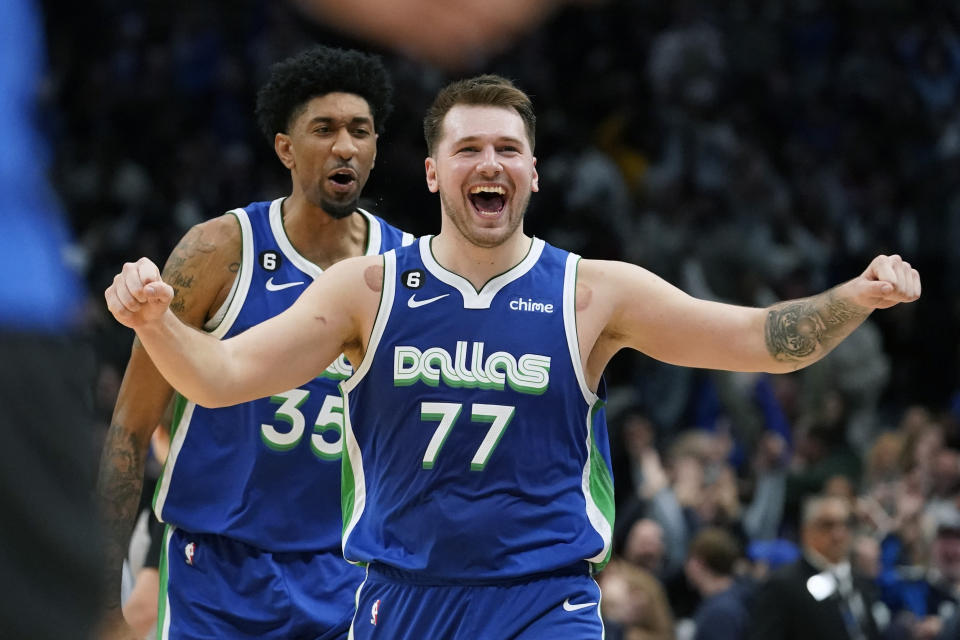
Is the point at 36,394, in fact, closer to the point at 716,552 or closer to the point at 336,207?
the point at 336,207

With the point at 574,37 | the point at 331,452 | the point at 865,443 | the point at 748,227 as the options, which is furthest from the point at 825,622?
the point at 574,37

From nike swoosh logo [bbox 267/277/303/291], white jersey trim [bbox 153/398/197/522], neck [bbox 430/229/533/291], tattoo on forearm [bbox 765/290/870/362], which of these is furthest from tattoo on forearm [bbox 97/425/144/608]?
tattoo on forearm [bbox 765/290/870/362]

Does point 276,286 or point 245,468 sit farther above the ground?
point 276,286

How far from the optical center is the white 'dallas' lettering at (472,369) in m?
5.28

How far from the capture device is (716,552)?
10.3 m

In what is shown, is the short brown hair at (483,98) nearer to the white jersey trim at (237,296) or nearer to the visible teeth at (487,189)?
the visible teeth at (487,189)

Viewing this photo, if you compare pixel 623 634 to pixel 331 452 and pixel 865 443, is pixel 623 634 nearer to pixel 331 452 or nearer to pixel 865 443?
pixel 331 452

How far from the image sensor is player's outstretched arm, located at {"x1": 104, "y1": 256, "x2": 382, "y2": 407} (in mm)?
4613

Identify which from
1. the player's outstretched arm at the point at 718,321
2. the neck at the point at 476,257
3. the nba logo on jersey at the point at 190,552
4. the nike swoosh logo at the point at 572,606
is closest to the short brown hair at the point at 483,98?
the neck at the point at 476,257

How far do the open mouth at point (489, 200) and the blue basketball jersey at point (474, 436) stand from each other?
233mm

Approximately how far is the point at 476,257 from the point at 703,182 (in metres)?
11.7

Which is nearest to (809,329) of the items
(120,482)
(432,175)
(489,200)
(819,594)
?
(489,200)

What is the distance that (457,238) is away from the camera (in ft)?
18.4

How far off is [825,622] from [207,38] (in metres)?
10.9
